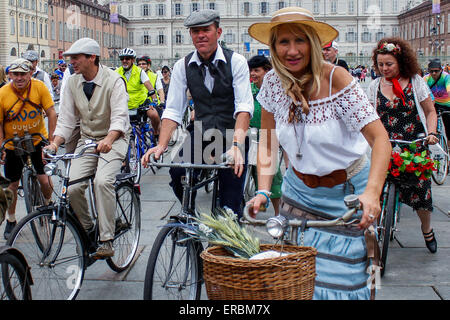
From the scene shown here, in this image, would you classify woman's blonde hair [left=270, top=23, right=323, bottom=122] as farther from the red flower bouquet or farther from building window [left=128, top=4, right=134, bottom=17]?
building window [left=128, top=4, right=134, bottom=17]

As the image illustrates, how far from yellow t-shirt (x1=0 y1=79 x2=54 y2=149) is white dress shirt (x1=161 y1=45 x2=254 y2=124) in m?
2.31

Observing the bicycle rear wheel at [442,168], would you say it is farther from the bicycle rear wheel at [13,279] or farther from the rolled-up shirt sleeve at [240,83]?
the bicycle rear wheel at [13,279]

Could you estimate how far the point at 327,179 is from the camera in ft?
9.18

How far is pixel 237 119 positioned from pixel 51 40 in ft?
260

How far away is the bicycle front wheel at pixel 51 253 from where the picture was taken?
3.74 meters

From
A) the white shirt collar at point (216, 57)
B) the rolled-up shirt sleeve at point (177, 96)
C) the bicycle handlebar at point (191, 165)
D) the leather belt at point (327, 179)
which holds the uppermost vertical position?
the white shirt collar at point (216, 57)

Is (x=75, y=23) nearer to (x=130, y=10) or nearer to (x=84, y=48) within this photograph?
(x=130, y=10)

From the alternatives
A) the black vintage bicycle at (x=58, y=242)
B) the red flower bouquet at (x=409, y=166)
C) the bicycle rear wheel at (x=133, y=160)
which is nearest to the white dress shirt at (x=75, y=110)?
the black vintage bicycle at (x=58, y=242)

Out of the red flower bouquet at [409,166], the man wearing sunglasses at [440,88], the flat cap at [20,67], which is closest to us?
the red flower bouquet at [409,166]

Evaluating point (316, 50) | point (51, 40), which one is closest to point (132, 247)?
point (316, 50)

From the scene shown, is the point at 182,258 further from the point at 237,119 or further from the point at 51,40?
→ the point at 51,40

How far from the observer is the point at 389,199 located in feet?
16.3

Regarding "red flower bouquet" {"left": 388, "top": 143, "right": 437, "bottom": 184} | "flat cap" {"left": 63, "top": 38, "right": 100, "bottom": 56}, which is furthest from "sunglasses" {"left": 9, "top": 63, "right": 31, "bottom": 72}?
"red flower bouquet" {"left": 388, "top": 143, "right": 437, "bottom": 184}

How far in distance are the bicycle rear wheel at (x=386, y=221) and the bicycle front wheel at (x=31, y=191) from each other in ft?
10.9
